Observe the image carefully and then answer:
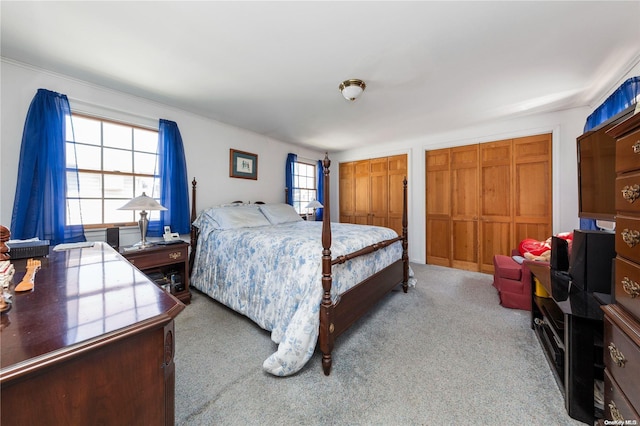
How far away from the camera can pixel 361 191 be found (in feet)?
17.7

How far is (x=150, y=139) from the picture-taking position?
3047mm

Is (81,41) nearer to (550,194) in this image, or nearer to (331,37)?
(331,37)

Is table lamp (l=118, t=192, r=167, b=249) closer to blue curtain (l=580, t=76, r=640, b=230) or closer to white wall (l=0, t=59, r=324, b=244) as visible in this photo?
white wall (l=0, t=59, r=324, b=244)

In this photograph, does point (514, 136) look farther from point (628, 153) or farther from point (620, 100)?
point (628, 153)

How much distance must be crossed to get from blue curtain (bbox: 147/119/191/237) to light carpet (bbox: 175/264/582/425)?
119 cm

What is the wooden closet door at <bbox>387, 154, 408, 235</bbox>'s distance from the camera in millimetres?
4793

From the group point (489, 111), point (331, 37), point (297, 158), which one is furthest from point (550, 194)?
point (297, 158)

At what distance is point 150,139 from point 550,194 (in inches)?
214

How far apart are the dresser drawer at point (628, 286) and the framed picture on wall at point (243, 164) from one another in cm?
397

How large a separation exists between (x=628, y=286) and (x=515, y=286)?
6.62ft

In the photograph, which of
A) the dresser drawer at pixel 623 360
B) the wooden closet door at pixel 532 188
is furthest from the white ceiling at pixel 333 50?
the dresser drawer at pixel 623 360

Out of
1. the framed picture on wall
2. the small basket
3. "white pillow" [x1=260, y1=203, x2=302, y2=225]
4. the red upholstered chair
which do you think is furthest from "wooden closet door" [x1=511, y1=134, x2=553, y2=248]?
the framed picture on wall

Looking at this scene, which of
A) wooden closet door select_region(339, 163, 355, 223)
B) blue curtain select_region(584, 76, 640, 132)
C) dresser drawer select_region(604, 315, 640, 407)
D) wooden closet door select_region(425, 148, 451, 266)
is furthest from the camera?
wooden closet door select_region(339, 163, 355, 223)

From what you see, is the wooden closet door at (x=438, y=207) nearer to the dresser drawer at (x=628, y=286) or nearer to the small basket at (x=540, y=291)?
the small basket at (x=540, y=291)
